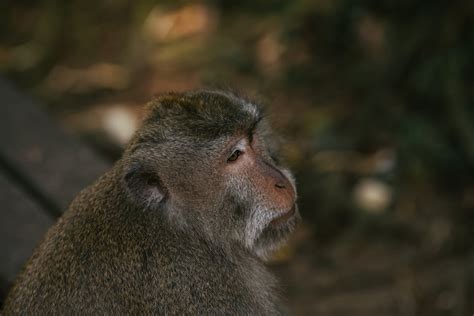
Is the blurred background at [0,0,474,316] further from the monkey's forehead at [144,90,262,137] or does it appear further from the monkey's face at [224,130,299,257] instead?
the monkey's face at [224,130,299,257]

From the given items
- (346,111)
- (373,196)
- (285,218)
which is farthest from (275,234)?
(346,111)

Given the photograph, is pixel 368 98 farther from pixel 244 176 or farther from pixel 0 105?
pixel 244 176

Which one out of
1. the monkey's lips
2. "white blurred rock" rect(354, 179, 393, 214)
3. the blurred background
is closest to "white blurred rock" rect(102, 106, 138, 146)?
the blurred background

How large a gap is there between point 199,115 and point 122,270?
631 mm

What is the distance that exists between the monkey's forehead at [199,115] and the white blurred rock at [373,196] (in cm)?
264

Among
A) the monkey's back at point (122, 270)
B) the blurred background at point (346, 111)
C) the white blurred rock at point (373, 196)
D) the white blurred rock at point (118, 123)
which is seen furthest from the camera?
the white blurred rock at point (118, 123)

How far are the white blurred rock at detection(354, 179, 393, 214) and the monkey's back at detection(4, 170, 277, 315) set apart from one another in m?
2.70

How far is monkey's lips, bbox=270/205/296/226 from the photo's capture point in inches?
133

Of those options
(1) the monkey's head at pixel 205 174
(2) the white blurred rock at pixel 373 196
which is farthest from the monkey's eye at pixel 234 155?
(2) the white blurred rock at pixel 373 196

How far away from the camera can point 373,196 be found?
599 cm

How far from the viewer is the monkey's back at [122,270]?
3.17 m

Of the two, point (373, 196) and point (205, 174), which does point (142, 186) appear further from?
point (373, 196)

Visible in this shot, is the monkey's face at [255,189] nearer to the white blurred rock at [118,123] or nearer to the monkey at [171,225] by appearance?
the monkey at [171,225]

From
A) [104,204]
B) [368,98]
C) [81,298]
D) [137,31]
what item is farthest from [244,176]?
[137,31]
